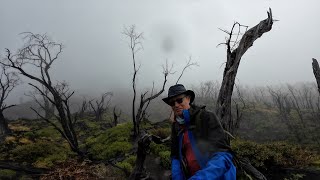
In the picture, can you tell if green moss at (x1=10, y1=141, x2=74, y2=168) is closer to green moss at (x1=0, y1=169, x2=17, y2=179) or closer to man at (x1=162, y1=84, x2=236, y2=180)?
green moss at (x1=0, y1=169, x2=17, y2=179)

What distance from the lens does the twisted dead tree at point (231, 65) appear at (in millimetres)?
8734

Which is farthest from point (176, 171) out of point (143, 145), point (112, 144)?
point (112, 144)

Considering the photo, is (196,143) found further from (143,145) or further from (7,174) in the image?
(7,174)

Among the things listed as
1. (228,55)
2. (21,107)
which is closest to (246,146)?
(228,55)

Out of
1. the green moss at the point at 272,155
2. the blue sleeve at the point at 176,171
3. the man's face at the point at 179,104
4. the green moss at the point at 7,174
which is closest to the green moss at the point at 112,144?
the green moss at the point at 7,174

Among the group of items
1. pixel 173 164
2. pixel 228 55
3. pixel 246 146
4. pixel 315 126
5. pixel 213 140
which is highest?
pixel 228 55

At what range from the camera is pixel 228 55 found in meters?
9.31

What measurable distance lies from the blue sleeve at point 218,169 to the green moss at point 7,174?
10822 mm

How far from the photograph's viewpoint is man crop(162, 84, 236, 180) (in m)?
2.45

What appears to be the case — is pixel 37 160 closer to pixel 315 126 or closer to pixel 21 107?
pixel 315 126

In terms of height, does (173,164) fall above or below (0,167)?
above

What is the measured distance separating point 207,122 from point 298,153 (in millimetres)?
8774

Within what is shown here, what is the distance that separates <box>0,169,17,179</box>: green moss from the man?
10.2 m

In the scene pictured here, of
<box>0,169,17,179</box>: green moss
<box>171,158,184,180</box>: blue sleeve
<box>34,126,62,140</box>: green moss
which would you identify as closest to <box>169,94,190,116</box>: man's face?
<box>171,158,184,180</box>: blue sleeve
